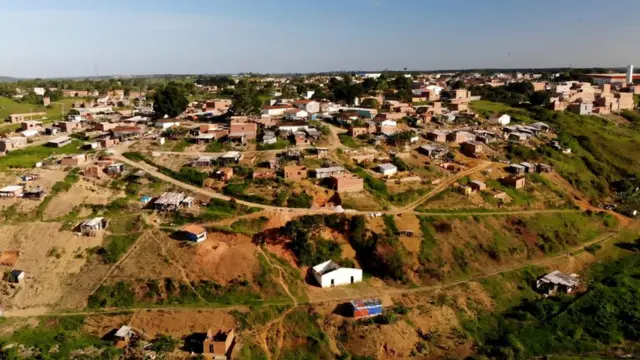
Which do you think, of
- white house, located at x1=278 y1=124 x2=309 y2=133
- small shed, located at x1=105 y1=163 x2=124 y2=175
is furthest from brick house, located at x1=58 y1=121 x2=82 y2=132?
white house, located at x1=278 y1=124 x2=309 y2=133

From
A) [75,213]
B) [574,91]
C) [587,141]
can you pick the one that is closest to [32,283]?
[75,213]

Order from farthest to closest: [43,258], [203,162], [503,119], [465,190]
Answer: [503,119]
[203,162]
[465,190]
[43,258]

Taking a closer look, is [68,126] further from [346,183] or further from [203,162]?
[346,183]

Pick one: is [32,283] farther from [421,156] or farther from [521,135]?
[521,135]

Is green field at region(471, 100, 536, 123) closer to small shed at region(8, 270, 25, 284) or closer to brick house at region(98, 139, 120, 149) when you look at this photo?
brick house at region(98, 139, 120, 149)

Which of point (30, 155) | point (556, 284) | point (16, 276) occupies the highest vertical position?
point (30, 155)

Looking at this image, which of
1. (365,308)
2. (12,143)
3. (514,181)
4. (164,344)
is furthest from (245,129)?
(164,344)

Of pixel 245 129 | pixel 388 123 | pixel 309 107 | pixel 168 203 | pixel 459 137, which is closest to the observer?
pixel 168 203
